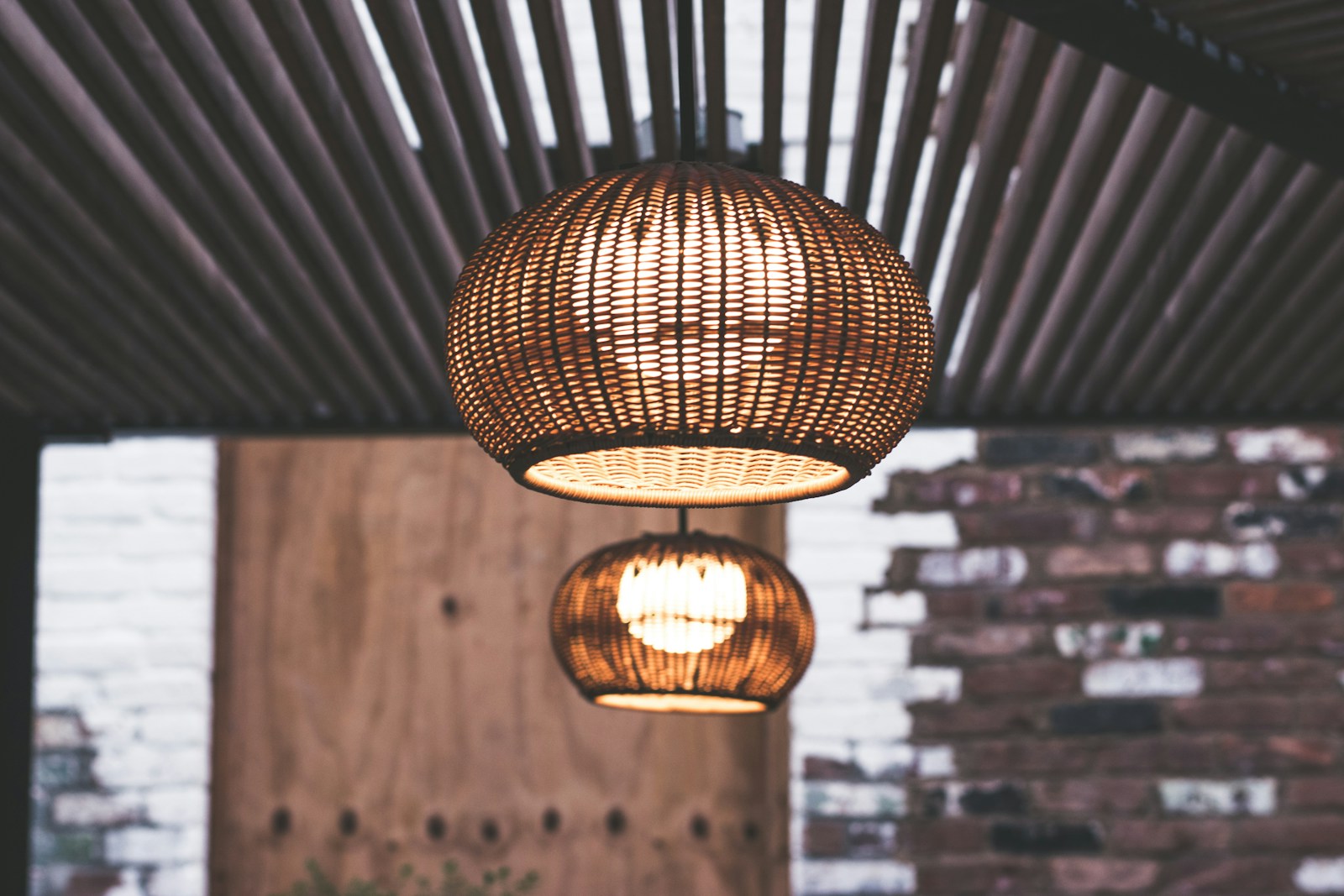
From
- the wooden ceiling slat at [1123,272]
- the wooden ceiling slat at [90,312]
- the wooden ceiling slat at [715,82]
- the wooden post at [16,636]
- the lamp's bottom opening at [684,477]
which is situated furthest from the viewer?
the wooden post at [16,636]

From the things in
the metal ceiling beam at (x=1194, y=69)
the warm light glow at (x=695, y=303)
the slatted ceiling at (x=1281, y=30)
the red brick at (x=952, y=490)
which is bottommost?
the warm light glow at (x=695, y=303)

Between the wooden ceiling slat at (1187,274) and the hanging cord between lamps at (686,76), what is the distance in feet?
3.05

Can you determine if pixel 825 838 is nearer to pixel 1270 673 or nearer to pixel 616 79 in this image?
pixel 1270 673

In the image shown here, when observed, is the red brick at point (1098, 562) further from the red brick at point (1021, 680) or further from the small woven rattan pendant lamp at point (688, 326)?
the small woven rattan pendant lamp at point (688, 326)

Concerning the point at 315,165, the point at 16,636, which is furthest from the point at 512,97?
the point at 16,636

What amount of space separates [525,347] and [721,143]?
80cm

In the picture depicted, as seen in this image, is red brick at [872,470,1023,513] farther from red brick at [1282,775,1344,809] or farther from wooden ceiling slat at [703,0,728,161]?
wooden ceiling slat at [703,0,728,161]

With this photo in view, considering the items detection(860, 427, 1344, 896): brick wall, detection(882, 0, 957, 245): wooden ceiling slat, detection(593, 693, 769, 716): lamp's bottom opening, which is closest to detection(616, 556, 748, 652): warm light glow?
detection(593, 693, 769, 716): lamp's bottom opening

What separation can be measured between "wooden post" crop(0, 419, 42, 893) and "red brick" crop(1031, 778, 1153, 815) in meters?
2.17

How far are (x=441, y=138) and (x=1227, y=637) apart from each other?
2.28 metres

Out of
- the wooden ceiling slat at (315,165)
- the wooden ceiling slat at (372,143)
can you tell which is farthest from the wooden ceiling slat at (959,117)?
the wooden ceiling slat at (315,165)

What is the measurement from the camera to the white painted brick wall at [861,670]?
3.31 metres

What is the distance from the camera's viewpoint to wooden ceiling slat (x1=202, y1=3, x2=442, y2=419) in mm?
1733

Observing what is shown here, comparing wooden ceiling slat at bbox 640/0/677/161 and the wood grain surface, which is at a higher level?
wooden ceiling slat at bbox 640/0/677/161
